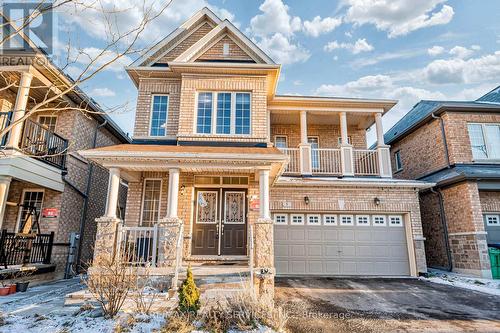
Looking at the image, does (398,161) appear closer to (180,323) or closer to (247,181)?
(247,181)

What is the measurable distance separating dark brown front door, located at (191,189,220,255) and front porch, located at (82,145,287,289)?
30mm

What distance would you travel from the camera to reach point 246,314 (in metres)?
4.82

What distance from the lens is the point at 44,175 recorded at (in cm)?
924

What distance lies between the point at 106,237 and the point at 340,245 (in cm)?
782

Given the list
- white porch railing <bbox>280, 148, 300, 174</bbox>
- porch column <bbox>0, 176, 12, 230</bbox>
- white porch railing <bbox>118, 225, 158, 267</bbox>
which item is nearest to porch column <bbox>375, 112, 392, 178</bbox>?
white porch railing <bbox>280, 148, 300, 174</bbox>

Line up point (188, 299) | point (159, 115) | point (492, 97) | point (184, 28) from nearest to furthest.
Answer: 1. point (188, 299)
2. point (159, 115)
3. point (184, 28)
4. point (492, 97)

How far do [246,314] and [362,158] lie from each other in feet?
29.5

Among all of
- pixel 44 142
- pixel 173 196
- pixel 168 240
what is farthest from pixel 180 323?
pixel 44 142

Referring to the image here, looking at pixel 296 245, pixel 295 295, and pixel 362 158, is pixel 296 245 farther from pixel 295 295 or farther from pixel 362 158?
pixel 362 158

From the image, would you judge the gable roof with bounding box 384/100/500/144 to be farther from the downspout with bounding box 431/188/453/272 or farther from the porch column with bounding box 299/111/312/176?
the porch column with bounding box 299/111/312/176

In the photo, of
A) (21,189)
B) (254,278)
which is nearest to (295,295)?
(254,278)

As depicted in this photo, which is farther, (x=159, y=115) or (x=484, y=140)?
(x=484, y=140)

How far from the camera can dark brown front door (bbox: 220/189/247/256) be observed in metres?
8.72

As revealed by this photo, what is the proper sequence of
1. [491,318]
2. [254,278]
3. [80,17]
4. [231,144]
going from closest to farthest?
[80,17]
[491,318]
[254,278]
[231,144]
